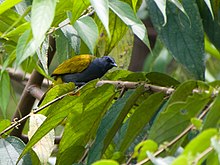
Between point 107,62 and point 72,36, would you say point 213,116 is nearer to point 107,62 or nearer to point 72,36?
point 72,36

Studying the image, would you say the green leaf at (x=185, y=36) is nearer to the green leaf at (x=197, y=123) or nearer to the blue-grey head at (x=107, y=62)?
the green leaf at (x=197, y=123)

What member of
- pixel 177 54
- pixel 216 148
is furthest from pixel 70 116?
pixel 216 148

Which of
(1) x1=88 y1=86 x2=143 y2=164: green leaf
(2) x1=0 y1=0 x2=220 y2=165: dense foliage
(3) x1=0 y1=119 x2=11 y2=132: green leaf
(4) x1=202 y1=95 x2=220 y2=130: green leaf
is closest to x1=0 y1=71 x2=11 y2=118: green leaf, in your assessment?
(2) x1=0 y1=0 x2=220 y2=165: dense foliage

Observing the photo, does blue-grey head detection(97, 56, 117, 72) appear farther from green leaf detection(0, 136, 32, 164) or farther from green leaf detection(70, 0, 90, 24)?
green leaf detection(70, 0, 90, 24)

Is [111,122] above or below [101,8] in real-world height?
below

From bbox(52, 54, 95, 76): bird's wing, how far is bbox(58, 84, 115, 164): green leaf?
0.80m

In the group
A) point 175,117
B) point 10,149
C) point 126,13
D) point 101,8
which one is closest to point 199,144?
point 175,117

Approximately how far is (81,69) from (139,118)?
1.15m

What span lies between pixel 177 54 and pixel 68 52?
0.50 m

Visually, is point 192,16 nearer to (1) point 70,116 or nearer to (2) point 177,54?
(2) point 177,54

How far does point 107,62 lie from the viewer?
2367 millimetres

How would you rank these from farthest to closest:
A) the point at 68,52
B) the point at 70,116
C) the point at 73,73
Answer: the point at 73,73 → the point at 68,52 → the point at 70,116

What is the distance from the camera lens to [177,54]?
5.04 feet

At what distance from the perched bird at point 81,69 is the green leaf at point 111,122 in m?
0.83
